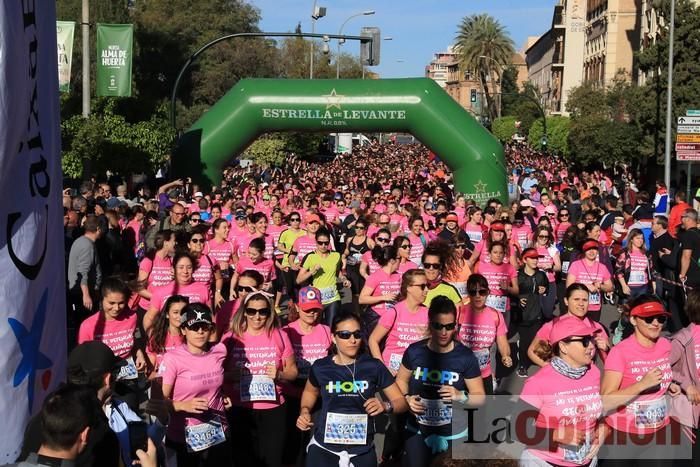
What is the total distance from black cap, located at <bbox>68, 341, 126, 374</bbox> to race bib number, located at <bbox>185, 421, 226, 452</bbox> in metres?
0.95

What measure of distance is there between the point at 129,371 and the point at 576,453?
3112mm

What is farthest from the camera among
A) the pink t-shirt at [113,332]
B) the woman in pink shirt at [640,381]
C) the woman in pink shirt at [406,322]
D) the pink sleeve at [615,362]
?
the woman in pink shirt at [406,322]

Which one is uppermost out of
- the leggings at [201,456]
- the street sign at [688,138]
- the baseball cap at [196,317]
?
the street sign at [688,138]

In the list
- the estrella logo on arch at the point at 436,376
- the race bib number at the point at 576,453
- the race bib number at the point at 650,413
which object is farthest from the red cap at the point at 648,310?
the estrella logo on arch at the point at 436,376

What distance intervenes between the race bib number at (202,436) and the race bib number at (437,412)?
121 cm

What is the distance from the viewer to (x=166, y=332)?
655cm

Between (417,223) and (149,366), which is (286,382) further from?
(417,223)

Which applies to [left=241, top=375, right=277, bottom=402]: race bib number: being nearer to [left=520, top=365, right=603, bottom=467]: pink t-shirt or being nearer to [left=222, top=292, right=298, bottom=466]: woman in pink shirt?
[left=222, top=292, right=298, bottom=466]: woman in pink shirt

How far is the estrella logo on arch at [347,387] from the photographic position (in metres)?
5.32

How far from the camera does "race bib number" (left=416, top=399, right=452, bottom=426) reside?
18.9 ft

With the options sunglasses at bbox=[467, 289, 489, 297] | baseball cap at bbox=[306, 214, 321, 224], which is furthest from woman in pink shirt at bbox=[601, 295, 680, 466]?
baseball cap at bbox=[306, 214, 321, 224]

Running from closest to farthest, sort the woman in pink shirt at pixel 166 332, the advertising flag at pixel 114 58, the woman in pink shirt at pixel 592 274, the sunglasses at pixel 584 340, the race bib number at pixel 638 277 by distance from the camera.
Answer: the sunglasses at pixel 584 340 < the woman in pink shirt at pixel 166 332 < the woman in pink shirt at pixel 592 274 < the race bib number at pixel 638 277 < the advertising flag at pixel 114 58

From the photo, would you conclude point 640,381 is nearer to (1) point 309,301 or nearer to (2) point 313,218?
(1) point 309,301

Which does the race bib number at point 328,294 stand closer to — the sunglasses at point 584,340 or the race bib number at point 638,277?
the race bib number at point 638,277
